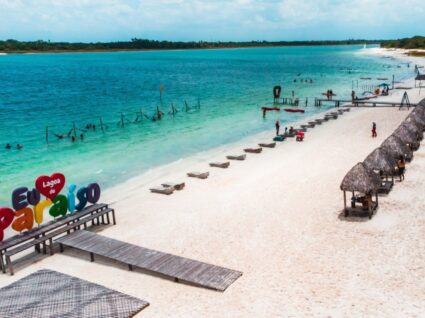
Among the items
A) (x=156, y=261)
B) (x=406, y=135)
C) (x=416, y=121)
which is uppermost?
(x=416, y=121)

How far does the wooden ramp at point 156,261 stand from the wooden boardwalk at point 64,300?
175 centimetres

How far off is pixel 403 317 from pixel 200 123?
128ft

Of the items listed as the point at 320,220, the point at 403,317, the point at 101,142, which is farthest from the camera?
the point at 101,142

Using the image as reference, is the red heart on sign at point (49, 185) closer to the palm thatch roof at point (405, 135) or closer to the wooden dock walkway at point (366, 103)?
the palm thatch roof at point (405, 135)

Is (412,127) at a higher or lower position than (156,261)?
higher

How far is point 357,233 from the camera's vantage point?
54.2 feet

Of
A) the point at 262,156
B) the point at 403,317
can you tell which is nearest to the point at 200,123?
the point at 262,156

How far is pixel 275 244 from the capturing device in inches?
625

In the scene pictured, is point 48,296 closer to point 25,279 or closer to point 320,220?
point 25,279

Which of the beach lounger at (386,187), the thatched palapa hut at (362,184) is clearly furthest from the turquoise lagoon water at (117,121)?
the beach lounger at (386,187)

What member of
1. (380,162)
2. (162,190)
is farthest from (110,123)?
(380,162)

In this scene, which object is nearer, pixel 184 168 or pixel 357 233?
pixel 357 233

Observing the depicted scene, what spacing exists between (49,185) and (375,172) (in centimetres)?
1496

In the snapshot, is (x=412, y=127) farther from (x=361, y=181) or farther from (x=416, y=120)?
(x=361, y=181)
